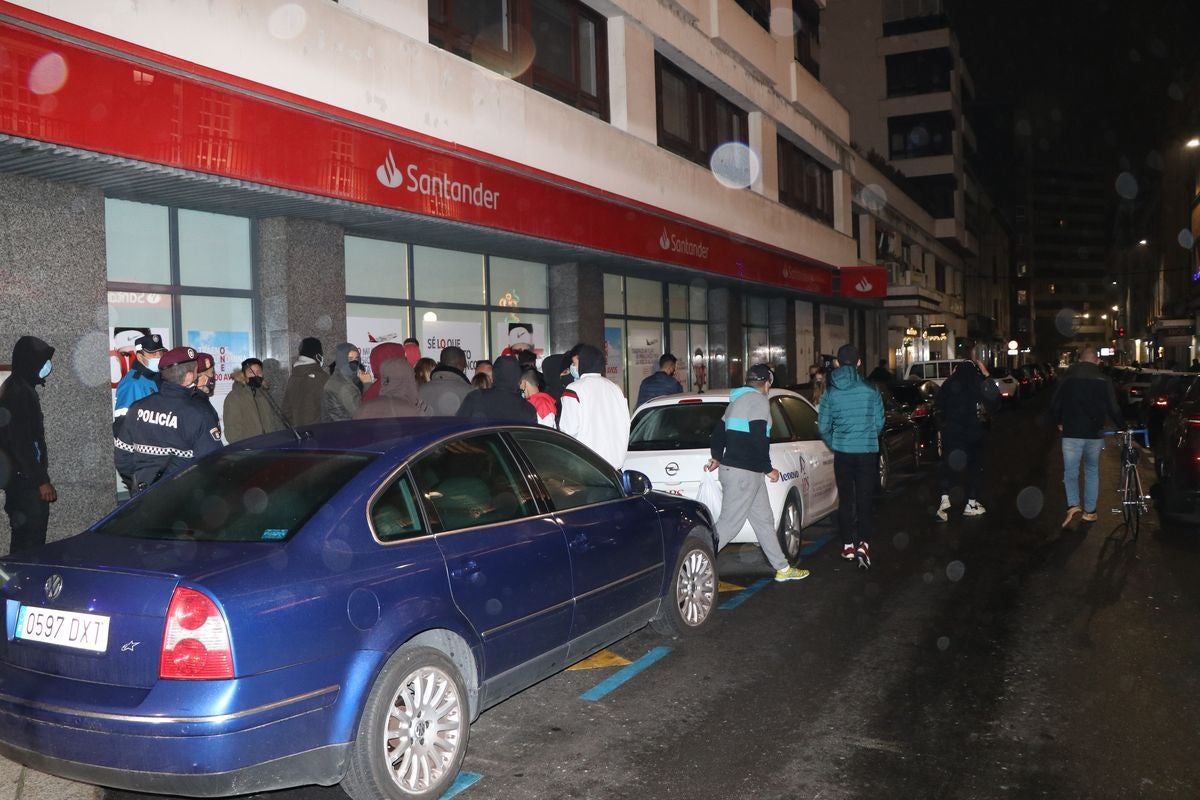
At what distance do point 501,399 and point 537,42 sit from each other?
8.59 m

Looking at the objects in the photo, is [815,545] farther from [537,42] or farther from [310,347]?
[537,42]

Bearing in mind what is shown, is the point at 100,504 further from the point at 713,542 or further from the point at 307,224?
the point at 713,542

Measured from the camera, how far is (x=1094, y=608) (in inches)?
276

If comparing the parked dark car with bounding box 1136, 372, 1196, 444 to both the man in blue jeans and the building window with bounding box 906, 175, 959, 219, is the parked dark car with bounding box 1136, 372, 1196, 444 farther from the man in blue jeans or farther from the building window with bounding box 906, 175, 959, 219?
the building window with bounding box 906, 175, 959, 219

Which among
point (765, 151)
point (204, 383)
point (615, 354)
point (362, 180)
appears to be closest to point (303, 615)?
point (204, 383)

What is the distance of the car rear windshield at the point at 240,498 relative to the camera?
159 inches

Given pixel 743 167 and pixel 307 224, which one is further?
pixel 743 167

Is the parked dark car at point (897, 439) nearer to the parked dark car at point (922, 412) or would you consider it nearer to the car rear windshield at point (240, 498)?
the parked dark car at point (922, 412)

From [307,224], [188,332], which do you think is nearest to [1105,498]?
[307,224]

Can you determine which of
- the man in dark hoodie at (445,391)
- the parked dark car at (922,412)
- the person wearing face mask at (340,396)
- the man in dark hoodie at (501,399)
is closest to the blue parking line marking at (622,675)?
the man in dark hoodie at (501,399)

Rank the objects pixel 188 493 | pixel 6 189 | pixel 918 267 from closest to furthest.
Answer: pixel 188 493
pixel 6 189
pixel 918 267

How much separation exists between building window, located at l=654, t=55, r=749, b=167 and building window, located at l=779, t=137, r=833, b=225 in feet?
12.8

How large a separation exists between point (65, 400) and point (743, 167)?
1708cm

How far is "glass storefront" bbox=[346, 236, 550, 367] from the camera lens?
11844 mm
